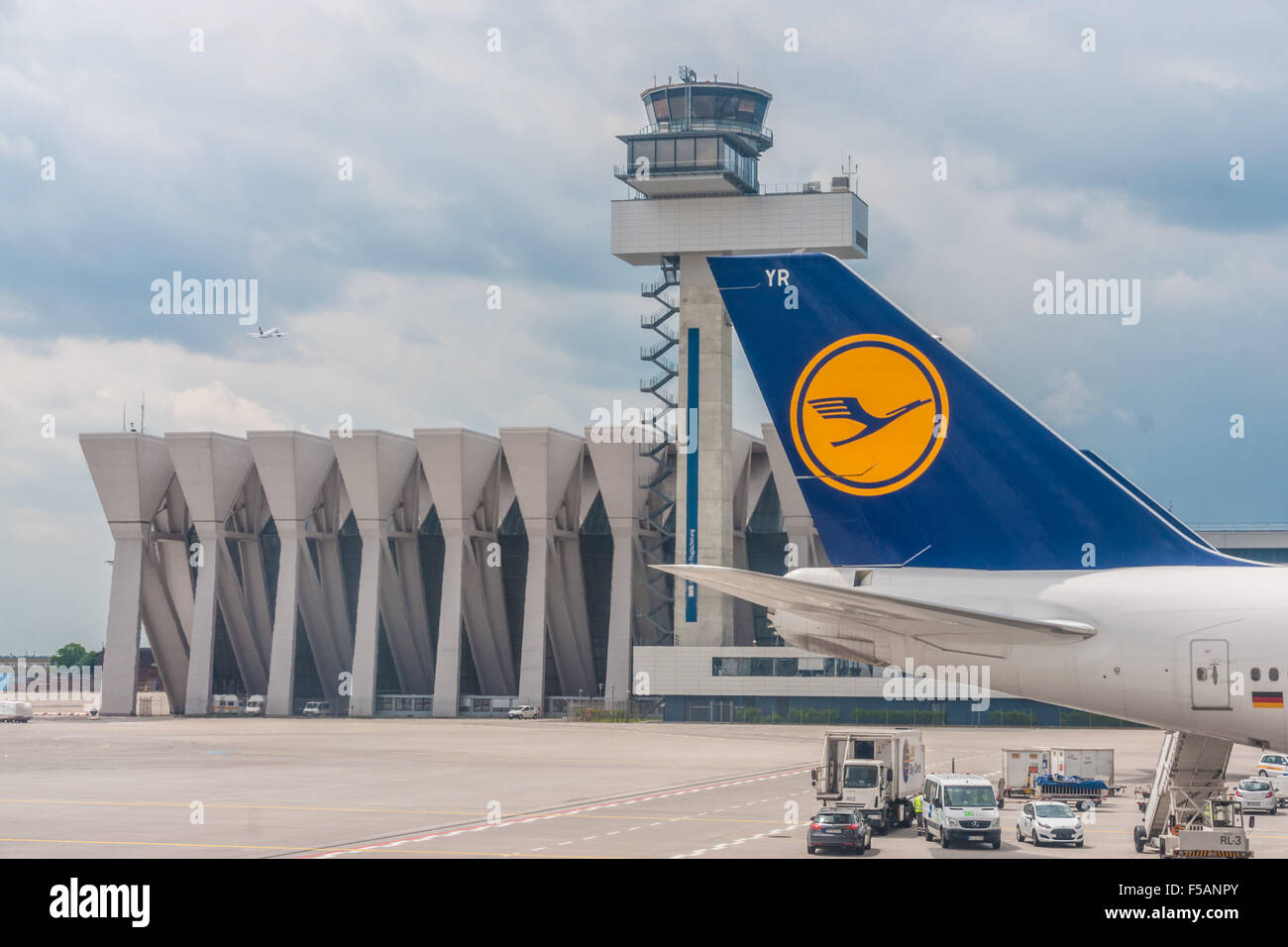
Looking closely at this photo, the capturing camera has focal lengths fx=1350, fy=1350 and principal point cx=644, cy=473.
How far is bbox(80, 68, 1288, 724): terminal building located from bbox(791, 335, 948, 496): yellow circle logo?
286 ft

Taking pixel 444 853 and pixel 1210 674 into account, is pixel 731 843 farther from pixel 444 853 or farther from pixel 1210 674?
pixel 1210 674

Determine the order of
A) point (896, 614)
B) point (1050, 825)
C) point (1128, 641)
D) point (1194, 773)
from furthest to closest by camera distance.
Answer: point (1050, 825), point (1194, 773), point (1128, 641), point (896, 614)

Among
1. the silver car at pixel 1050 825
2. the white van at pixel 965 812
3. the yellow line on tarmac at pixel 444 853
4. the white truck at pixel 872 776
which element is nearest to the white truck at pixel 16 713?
the yellow line on tarmac at pixel 444 853

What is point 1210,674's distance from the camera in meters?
18.2

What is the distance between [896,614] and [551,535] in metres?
107

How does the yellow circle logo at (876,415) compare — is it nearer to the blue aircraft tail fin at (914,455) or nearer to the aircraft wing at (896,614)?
the blue aircraft tail fin at (914,455)

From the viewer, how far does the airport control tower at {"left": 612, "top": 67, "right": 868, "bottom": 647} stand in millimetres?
116562

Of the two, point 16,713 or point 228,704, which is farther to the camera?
point 228,704

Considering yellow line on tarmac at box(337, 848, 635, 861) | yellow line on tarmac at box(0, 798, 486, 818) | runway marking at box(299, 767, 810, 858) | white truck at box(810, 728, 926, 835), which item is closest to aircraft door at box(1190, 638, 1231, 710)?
yellow line on tarmac at box(337, 848, 635, 861)

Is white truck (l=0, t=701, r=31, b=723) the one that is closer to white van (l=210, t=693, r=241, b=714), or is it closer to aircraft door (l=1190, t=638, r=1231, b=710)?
white van (l=210, t=693, r=241, b=714)

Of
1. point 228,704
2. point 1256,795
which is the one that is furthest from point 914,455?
point 228,704

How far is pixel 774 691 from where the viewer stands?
115 metres
